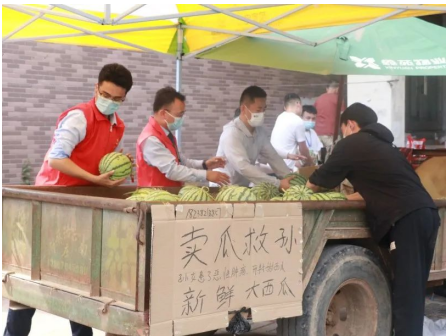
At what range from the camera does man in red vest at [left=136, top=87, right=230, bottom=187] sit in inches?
244

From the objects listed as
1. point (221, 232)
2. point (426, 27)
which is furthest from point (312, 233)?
point (426, 27)

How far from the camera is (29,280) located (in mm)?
4719

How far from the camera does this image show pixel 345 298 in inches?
212

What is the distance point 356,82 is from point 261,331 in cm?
727

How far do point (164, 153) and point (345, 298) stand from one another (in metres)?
2.07

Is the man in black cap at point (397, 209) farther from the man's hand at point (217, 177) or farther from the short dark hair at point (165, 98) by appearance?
the short dark hair at point (165, 98)

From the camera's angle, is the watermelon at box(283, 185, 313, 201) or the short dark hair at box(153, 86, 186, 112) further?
the short dark hair at box(153, 86, 186, 112)

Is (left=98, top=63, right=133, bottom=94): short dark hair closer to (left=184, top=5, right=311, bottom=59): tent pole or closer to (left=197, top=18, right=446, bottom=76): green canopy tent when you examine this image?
(left=184, top=5, right=311, bottom=59): tent pole

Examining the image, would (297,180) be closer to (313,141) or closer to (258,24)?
(258,24)

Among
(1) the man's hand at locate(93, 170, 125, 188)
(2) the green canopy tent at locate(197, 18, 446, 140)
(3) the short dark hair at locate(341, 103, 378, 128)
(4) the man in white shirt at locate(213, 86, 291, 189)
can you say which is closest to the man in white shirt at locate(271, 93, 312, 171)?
(2) the green canopy tent at locate(197, 18, 446, 140)

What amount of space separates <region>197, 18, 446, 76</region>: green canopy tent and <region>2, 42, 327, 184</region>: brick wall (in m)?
4.06

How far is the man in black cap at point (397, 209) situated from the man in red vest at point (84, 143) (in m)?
1.78

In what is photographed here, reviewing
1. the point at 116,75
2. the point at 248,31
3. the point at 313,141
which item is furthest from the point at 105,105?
the point at 313,141

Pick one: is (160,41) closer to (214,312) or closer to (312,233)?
(312,233)
